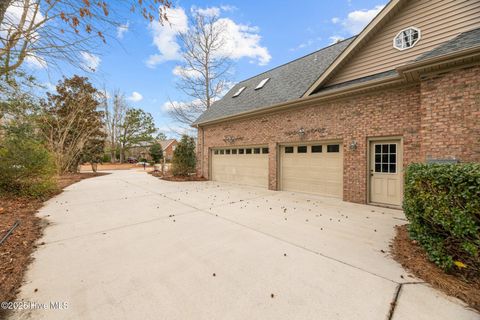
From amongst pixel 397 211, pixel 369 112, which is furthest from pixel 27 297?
pixel 369 112

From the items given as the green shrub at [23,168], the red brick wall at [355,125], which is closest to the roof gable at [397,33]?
the red brick wall at [355,125]

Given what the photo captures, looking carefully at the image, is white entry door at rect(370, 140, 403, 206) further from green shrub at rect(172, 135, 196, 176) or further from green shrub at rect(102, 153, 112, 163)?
green shrub at rect(102, 153, 112, 163)

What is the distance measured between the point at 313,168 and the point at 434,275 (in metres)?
5.53

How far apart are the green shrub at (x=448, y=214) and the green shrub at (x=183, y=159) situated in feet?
38.8

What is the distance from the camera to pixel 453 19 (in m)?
5.33

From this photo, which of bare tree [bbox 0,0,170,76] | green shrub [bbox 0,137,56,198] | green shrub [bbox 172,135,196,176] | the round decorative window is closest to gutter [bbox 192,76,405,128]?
the round decorative window

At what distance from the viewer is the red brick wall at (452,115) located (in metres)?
4.30

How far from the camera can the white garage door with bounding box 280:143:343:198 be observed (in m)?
7.17

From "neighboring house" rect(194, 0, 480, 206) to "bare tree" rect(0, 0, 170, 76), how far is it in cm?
572

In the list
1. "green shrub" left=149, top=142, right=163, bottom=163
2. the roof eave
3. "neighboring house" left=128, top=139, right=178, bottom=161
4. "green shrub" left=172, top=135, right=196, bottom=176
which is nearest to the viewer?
the roof eave

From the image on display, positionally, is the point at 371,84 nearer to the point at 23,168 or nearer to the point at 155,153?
the point at 23,168

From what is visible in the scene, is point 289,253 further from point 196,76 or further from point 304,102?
point 196,76

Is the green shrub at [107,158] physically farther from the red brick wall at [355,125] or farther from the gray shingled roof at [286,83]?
the red brick wall at [355,125]

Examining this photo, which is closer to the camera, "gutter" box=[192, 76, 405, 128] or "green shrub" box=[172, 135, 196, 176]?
"gutter" box=[192, 76, 405, 128]
